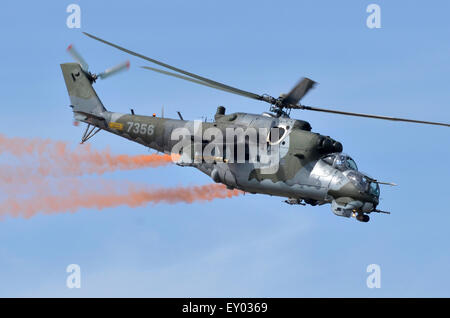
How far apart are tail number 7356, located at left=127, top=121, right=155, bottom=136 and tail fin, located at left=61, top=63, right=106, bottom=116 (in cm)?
263

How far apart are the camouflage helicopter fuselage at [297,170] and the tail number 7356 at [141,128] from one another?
0.34m

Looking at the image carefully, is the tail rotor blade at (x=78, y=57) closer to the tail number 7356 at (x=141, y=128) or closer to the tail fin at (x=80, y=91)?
the tail fin at (x=80, y=91)

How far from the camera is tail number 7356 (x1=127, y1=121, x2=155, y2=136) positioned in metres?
36.4

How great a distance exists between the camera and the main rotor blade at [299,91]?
3178 cm

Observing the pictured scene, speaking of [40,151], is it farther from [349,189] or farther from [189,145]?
[349,189]

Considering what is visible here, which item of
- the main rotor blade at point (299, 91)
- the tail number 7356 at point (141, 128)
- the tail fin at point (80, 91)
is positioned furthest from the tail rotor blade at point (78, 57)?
the main rotor blade at point (299, 91)

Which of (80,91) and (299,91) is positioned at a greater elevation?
(80,91)

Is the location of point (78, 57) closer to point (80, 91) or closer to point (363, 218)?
point (80, 91)

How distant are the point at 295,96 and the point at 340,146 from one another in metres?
3.03

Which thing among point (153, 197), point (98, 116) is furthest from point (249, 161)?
point (98, 116)

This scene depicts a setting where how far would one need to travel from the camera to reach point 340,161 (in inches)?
1271

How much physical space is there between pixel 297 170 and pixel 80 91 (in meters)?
13.7

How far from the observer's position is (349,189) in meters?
31.5

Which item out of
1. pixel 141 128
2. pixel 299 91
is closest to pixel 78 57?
pixel 141 128
